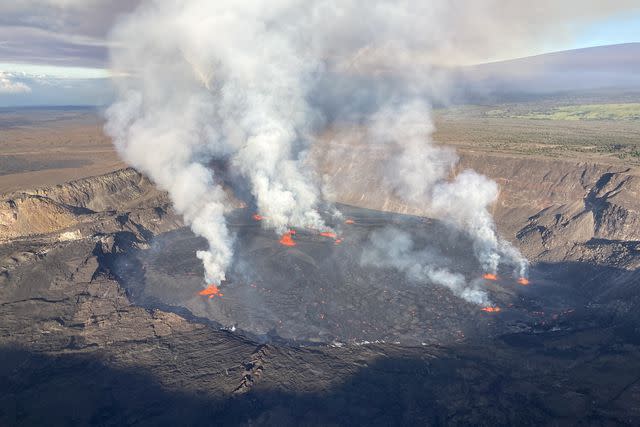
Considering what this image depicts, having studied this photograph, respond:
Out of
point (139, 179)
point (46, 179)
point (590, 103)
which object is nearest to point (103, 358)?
point (139, 179)

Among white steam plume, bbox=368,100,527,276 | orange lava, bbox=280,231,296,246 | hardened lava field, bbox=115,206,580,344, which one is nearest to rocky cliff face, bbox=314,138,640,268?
white steam plume, bbox=368,100,527,276

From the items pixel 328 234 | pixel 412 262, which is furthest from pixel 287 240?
pixel 412 262

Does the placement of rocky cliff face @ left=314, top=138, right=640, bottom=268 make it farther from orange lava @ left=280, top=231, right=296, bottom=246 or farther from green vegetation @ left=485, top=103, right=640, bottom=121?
green vegetation @ left=485, top=103, right=640, bottom=121

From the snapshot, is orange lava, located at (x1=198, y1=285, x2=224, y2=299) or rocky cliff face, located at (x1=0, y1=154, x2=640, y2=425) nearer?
rocky cliff face, located at (x1=0, y1=154, x2=640, y2=425)

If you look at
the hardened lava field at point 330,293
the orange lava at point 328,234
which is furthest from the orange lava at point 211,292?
the orange lava at point 328,234

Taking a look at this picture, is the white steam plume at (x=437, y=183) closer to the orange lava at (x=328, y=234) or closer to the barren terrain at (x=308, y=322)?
the barren terrain at (x=308, y=322)
